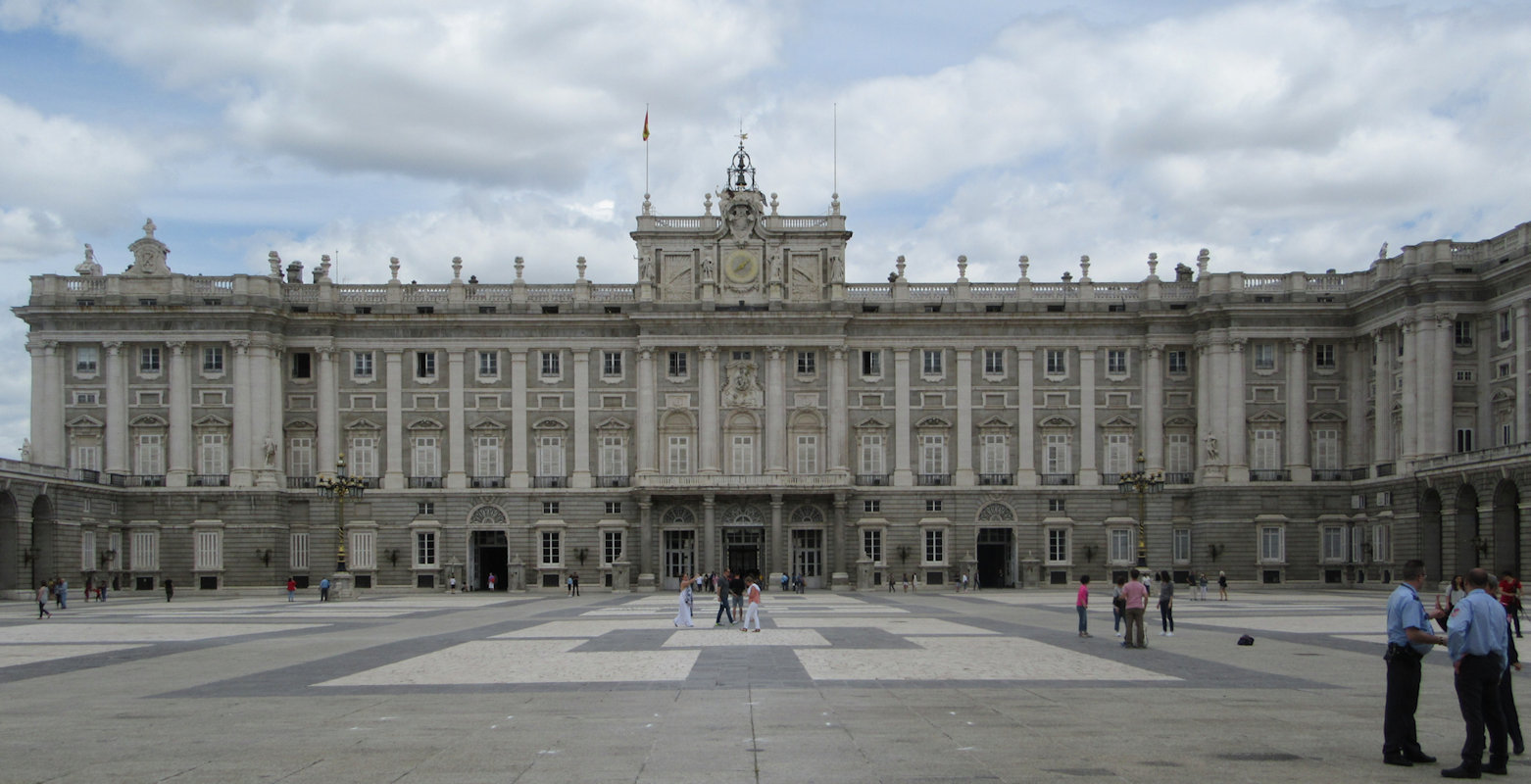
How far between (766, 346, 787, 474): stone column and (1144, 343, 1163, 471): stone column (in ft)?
63.2

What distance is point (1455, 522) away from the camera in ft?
206

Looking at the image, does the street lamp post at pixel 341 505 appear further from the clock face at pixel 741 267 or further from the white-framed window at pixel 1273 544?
the white-framed window at pixel 1273 544

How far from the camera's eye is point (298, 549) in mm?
77188

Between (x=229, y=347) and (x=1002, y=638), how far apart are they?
180 ft

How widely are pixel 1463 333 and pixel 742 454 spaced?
1399 inches

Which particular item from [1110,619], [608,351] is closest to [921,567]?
[608,351]

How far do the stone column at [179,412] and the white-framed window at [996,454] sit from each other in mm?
41327

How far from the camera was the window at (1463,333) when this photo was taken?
67562 millimetres

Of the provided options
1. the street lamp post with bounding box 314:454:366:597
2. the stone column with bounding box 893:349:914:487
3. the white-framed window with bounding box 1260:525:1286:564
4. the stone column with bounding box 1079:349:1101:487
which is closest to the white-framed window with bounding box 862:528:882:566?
the stone column with bounding box 893:349:914:487

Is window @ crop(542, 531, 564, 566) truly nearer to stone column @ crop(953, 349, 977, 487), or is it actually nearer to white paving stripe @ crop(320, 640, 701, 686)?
stone column @ crop(953, 349, 977, 487)

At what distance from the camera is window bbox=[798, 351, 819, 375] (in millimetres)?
78812

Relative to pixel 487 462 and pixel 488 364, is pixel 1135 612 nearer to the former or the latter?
pixel 487 462

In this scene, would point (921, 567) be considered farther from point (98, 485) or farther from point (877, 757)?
point (877, 757)

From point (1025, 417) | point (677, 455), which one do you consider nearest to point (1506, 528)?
point (1025, 417)
